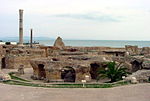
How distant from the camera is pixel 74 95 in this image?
1368cm

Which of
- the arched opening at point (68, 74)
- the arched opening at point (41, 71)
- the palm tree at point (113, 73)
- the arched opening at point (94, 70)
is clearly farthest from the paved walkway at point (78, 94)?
the arched opening at point (94, 70)

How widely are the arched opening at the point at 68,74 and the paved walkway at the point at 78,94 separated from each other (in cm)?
838

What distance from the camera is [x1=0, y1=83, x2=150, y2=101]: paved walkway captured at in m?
12.8

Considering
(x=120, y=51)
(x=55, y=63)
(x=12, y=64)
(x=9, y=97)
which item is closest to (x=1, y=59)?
(x=12, y=64)

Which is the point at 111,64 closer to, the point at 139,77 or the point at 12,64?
the point at 139,77

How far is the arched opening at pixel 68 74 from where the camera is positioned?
24.2 meters

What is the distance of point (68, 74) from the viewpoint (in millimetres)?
25328

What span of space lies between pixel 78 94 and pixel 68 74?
1140 cm

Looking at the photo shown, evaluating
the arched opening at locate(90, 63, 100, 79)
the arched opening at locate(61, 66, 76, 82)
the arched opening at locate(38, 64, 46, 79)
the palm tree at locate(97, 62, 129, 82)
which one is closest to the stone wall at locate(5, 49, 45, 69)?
the arched opening at locate(38, 64, 46, 79)

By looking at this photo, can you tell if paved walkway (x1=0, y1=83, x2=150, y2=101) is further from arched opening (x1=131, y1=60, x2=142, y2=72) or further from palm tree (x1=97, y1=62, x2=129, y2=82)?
arched opening (x1=131, y1=60, x2=142, y2=72)

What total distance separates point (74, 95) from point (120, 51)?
25.8m

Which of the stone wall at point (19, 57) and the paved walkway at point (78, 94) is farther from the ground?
the stone wall at point (19, 57)

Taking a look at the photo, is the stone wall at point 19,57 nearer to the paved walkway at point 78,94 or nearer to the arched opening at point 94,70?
the arched opening at point 94,70

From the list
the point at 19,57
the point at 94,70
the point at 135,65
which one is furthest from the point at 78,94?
the point at 19,57
